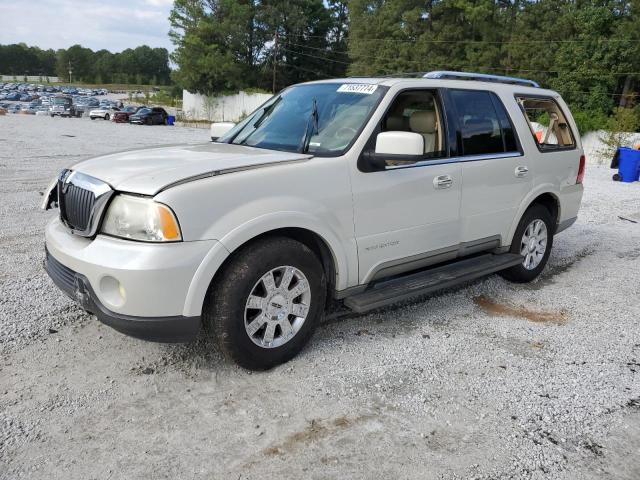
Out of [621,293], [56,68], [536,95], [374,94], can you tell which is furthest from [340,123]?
[56,68]

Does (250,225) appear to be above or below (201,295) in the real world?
above

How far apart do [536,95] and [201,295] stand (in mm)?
4134

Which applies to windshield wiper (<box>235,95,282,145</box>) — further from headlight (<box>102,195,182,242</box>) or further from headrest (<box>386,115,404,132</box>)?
headlight (<box>102,195,182,242</box>)

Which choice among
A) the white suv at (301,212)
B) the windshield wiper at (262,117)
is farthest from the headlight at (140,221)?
the windshield wiper at (262,117)

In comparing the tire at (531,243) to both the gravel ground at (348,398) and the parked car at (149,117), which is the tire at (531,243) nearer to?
the gravel ground at (348,398)

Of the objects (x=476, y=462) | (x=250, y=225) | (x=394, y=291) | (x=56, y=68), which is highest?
(x=56, y=68)

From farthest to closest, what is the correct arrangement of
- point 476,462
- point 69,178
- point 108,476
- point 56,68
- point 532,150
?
point 56,68 → point 532,150 → point 69,178 → point 476,462 → point 108,476

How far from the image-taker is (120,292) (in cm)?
294

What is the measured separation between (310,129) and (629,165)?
13.5 metres

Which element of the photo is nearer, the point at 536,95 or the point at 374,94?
the point at 374,94

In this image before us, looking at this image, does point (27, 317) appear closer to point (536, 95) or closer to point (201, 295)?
point (201, 295)

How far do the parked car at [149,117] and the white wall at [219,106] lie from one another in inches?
478

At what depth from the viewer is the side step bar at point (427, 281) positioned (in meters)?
3.73

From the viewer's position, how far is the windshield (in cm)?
380
